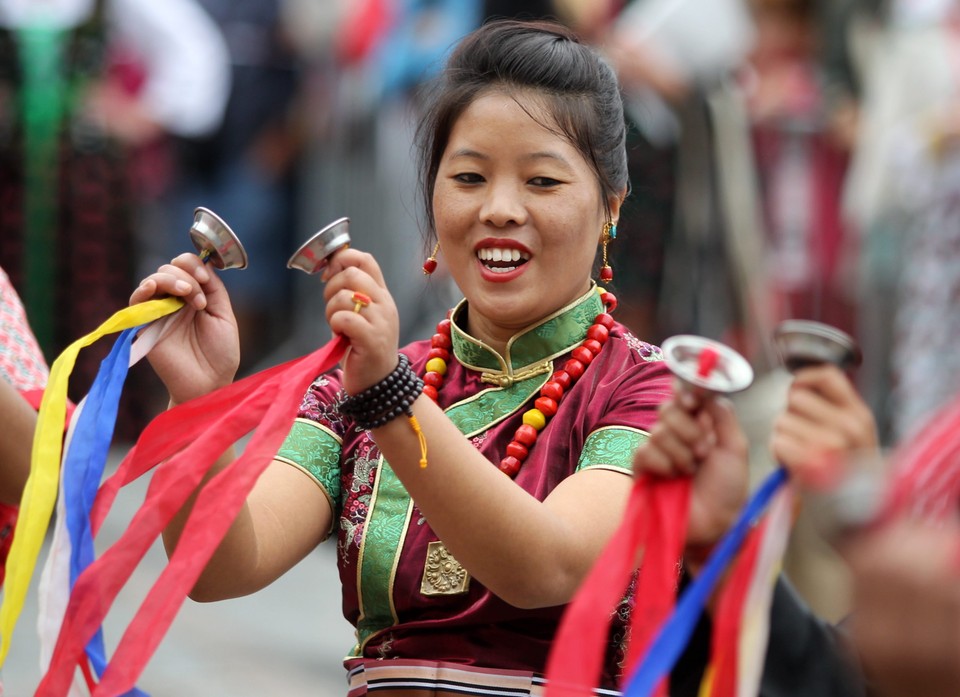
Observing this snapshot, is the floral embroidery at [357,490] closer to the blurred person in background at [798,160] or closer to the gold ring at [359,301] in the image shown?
the gold ring at [359,301]

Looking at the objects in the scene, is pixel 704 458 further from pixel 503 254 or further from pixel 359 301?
pixel 503 254

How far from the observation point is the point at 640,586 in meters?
2.10

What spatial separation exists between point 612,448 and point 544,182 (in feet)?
1.35

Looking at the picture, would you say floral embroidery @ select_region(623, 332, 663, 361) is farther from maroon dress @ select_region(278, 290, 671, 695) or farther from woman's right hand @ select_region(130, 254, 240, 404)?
woman's right hand @ select_region(130, 254, 240, 404)

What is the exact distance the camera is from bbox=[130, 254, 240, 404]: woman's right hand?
8.21ft

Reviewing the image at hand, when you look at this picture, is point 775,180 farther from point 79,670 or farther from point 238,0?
point 79,670

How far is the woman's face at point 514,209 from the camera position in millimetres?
2592

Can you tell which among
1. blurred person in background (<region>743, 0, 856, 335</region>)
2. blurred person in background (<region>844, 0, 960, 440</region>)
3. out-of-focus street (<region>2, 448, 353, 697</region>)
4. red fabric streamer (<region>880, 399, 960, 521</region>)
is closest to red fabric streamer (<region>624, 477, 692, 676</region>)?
red fabric streamer (<region>880, 399, 960, 521</region>)

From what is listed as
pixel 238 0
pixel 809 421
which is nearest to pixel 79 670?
pixel 809 421

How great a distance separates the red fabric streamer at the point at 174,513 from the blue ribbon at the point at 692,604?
573 millimetres

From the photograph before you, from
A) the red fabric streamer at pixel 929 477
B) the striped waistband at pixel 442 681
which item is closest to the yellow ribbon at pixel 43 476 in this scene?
the striped waistband at pixel 442 681

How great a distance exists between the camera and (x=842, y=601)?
4.60 meters

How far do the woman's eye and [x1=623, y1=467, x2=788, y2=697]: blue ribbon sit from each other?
747 millimetres

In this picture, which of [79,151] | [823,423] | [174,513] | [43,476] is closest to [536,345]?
[174,513]
